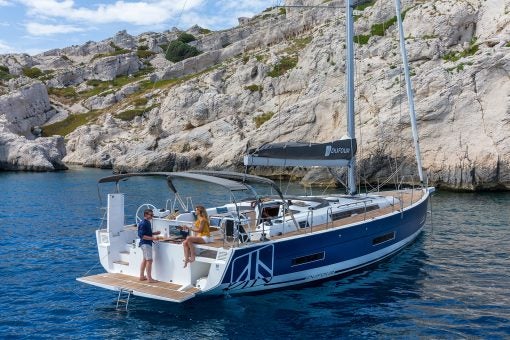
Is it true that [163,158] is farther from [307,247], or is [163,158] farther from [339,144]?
[307,247]

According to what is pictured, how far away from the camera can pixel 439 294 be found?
1603 cm

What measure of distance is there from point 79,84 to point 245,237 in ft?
374

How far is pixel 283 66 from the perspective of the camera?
77250mm

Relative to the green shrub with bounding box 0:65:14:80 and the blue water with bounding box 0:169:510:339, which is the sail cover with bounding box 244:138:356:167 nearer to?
the blue water with bounding box 0:169:510:339

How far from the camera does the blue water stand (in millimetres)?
13305

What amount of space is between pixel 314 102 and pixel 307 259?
42187 mm

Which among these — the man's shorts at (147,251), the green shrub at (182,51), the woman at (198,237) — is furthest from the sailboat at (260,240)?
the green shrub at (182,51)

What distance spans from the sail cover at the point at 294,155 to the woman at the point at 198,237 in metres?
4.41

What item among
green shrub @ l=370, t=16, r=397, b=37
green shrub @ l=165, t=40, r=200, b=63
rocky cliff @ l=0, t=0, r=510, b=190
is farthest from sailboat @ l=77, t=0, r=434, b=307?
green shrub @ l=165, t=40, r=200, b=63

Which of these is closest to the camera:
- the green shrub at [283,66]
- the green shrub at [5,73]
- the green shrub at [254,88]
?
the green shrub at [254,88]

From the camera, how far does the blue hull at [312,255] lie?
1498cm

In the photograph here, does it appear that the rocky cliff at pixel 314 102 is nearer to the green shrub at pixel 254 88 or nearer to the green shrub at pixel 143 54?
the green shrub at pixel 254 88

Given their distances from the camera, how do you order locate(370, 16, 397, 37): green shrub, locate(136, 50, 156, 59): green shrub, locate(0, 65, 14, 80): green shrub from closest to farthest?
locate(370, 16, 397, 37): green shrub
locate(0, 65, 14, 80): green shrub
locate(136, 50, 156, 59): green shrub

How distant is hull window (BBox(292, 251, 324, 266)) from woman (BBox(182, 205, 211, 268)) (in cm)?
306
